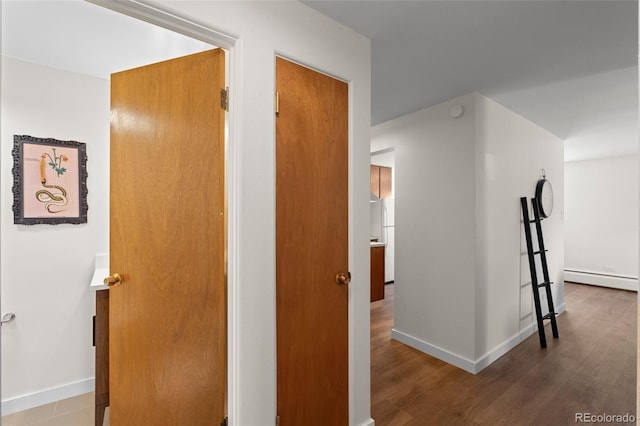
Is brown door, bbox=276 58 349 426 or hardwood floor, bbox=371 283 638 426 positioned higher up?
brown door, bbox=276 58 349 426

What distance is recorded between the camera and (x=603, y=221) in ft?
17.9

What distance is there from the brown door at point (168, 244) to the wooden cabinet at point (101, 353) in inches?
5.7

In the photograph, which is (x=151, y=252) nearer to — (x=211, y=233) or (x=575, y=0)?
(x=211, y=233)

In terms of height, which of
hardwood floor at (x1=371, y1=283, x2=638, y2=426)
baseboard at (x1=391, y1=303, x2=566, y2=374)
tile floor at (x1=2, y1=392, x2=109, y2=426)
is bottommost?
hardwood floor at (x1=371, y1=283, x2=638, y2=426)

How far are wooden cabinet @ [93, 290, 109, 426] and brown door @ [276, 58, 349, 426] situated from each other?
1118mm

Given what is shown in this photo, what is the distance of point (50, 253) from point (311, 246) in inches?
75.7

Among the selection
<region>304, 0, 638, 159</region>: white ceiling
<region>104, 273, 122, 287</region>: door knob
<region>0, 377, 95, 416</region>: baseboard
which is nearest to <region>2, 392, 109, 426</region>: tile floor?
<region>0, 377, 95, 416</region>: baseboard

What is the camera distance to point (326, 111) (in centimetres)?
158

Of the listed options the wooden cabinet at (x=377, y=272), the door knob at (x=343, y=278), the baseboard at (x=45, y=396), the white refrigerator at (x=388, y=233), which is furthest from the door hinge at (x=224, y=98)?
the white refrigerator at (x=388, y=233)

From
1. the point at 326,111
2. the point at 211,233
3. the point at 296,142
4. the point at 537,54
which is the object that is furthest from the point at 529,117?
the point at 211,233

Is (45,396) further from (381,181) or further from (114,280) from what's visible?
(381,181)

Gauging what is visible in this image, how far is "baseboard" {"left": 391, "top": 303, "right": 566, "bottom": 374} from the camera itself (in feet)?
8.34

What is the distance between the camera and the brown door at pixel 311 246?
57.5 inches

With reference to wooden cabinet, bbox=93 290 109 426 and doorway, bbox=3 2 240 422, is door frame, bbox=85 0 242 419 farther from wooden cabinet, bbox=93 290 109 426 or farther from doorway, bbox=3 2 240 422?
doorway, bbox=3 2 240 422
